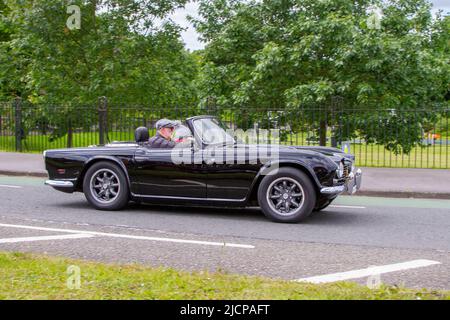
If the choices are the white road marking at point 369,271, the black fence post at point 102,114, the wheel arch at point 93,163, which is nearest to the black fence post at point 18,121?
the black fence post at point 102,114

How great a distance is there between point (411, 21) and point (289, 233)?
1360 cm

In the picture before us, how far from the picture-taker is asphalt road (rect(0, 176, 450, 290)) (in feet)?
19.2

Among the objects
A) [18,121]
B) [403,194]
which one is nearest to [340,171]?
[403,194]

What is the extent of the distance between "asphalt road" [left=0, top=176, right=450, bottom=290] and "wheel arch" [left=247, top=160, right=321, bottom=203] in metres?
0.36

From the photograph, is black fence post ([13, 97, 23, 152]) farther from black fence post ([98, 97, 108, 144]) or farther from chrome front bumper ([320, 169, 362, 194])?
chrome front bumper ([320, 169, 362, 194])

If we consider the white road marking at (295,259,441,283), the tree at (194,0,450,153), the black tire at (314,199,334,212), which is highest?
the tree at (194,0,450,153)

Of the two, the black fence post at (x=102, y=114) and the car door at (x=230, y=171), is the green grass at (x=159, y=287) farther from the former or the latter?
the black fence post at (x=102, y=114)

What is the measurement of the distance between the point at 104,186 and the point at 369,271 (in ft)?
15.6

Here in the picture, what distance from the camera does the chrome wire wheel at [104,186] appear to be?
9.12 m

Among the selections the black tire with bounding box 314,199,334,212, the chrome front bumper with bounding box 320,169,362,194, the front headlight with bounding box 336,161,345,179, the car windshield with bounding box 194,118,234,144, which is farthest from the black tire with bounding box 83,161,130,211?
the front headlight with bounding box 336,161,345,179

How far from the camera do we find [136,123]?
1859 cm

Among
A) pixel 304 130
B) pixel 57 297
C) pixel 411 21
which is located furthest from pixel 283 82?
pixel 57 297

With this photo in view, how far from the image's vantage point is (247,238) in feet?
23.8
